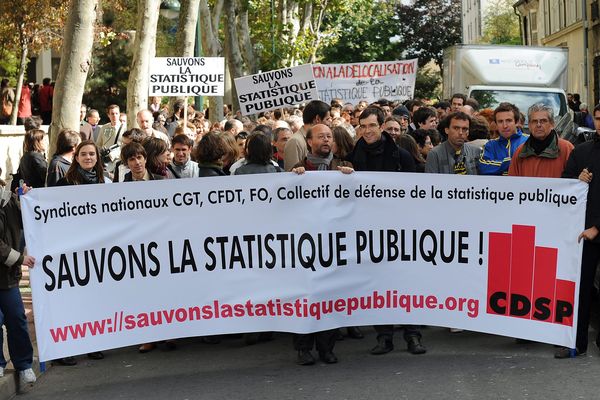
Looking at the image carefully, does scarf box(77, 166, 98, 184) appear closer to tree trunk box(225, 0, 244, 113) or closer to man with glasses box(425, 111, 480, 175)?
man with glasses box(425, 111, 480, 175)

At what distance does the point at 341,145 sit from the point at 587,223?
2102 millimetres

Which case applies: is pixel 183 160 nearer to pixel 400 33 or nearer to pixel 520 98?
pixel 520 98

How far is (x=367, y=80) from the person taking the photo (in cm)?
2319

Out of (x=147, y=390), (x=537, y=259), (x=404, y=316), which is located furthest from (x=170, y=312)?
(x=537, y=259)

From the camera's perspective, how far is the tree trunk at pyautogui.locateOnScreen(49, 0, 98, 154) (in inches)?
552

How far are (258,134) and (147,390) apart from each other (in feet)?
7.41

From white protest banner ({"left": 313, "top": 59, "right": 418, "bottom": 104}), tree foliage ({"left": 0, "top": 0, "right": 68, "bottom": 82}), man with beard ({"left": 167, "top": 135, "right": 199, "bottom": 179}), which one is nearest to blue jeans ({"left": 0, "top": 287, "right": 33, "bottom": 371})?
man with beard ({"left": 167, "top": 135, "right": 199, "bottom": 179})

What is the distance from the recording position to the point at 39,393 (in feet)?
26.8

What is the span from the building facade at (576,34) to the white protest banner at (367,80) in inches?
937

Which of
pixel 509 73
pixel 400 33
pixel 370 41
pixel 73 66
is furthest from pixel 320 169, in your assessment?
pixel 400 33

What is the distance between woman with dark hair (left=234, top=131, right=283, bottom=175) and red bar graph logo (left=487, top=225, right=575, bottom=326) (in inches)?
70.0

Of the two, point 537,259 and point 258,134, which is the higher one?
point 258,134

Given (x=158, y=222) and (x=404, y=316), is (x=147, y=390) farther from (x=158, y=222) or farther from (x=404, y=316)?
(x=404, y=316)

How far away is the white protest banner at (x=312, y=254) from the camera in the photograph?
26.4 feet
